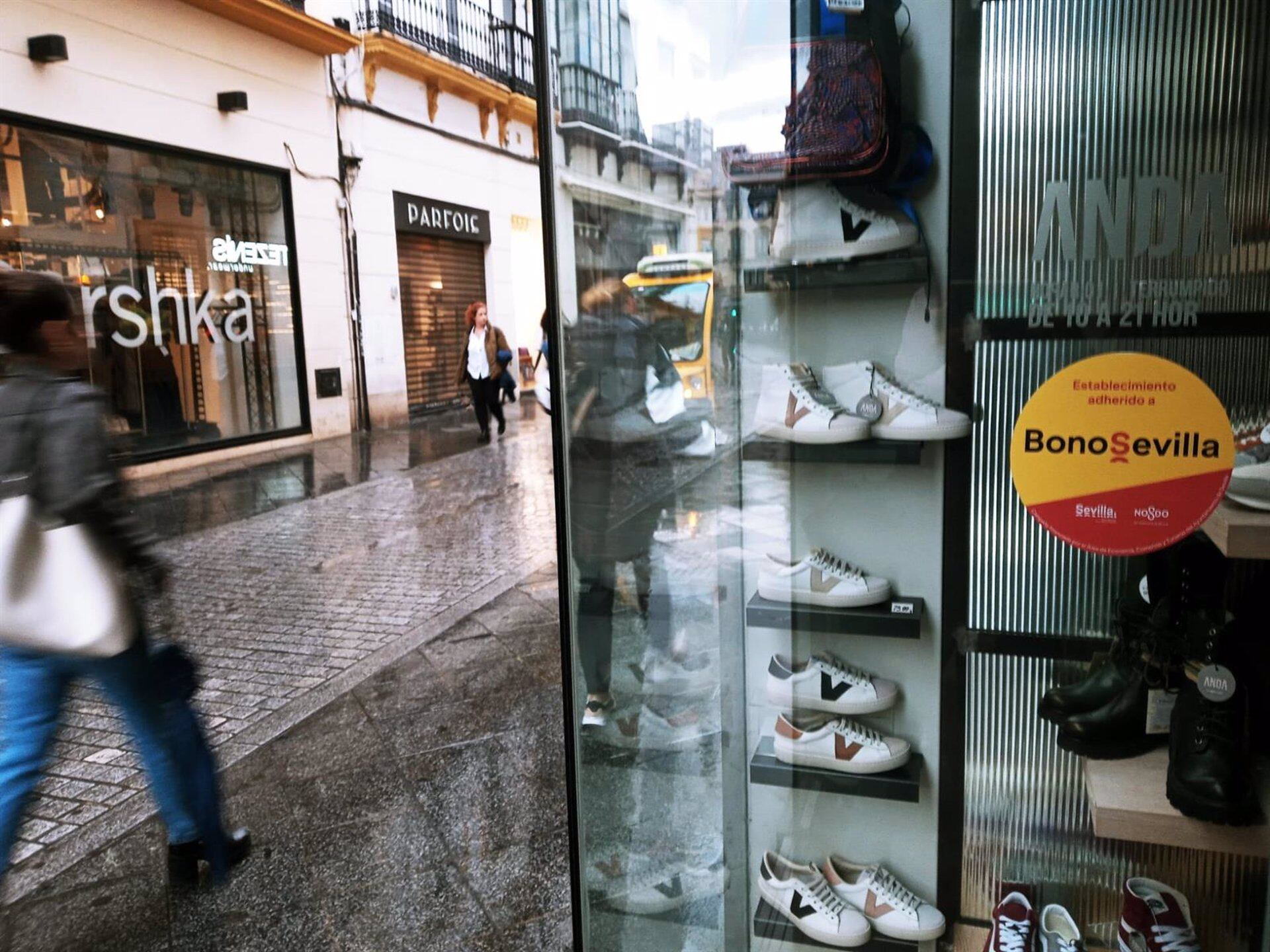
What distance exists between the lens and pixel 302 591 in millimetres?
5359

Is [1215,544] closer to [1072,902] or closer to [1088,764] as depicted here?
[1088,764]

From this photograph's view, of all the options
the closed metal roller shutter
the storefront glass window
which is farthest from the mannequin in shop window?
the closed metal roller shutter

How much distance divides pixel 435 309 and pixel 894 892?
13.3 m

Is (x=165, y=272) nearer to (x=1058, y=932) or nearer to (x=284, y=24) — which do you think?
(x=284, y=24)

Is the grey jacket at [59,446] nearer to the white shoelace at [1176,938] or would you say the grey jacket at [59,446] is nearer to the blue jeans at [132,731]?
the blue jeans at [132,731]

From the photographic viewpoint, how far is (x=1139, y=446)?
135 cm

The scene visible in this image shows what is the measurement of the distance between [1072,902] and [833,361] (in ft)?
3.51

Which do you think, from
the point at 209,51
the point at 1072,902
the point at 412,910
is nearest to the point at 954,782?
the point at 1072,902

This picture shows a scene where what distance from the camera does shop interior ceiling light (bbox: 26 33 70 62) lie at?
795cm

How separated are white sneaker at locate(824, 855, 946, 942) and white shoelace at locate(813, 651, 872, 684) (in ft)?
1.30

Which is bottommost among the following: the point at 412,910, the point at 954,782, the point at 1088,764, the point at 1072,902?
the point at 412,910

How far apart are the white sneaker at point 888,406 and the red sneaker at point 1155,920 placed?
837mm

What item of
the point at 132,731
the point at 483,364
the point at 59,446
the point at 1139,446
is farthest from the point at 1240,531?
the point at 483,364

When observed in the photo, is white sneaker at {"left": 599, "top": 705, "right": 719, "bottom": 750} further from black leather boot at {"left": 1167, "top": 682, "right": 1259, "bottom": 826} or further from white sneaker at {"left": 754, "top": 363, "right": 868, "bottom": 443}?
black leather boot at {"left": 1167, "top": 682, "right": 1259, "bottom": 826}
